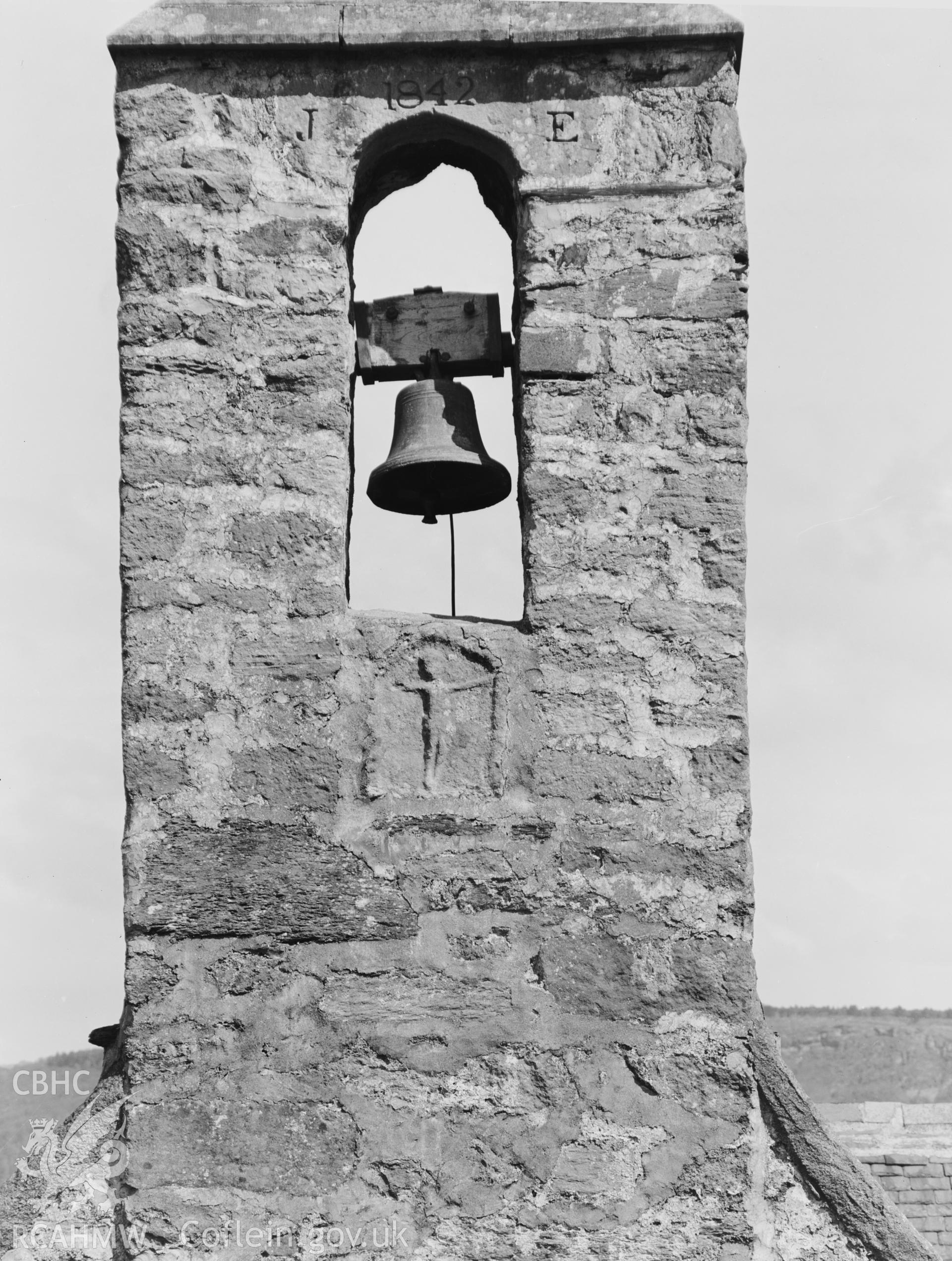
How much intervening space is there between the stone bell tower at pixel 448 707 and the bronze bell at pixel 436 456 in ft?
0.98

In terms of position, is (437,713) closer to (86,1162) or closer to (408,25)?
(86,1162)

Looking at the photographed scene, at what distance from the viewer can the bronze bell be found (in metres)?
3.76

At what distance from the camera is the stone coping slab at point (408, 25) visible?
3568 mm

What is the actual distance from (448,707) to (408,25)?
64.9 inches

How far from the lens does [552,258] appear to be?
3.50 metres

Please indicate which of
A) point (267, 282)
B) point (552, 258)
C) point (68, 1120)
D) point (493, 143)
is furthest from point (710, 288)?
point (68, 1120)

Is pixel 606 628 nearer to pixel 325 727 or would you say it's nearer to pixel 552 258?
pixel 325 727

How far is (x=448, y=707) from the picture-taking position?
3.27m

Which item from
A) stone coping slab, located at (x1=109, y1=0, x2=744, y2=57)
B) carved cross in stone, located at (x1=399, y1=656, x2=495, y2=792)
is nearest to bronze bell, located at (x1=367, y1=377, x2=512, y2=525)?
carved cross in stone, located at (x1=399, y1=656, x2=495, y2=792)

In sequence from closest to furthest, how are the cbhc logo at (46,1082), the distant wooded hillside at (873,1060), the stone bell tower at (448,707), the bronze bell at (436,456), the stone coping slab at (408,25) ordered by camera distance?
the stone bell tower at (448,707), the cbhc logo at (46,1082), the stone coping slab at (408,25), the bronze bell at (436,456), the distant wooded hillside at (873,1060)

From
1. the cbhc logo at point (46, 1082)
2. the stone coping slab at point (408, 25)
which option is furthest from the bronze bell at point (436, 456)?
the cbhc logo at point (46, 1082)

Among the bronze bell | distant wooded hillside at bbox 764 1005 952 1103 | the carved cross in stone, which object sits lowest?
distant wooded hillside at bbox 764 1005 952 1103

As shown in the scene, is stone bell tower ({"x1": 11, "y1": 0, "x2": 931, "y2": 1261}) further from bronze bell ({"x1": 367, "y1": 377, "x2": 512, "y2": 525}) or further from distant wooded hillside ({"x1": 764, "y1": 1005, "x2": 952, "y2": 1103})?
distant wooded hillside ({"x1": 764, "y1": 1005, "x2": 952, "y2": 1103})

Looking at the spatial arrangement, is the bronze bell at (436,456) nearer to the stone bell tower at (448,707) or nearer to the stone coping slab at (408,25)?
the stone bell tower at (448,707)
